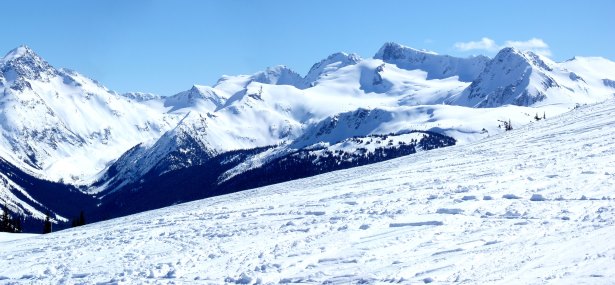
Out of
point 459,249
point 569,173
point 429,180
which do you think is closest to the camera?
point 459,249

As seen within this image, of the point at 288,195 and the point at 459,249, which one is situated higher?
the point at 288,195

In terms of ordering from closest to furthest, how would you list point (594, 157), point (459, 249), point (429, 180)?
point (459, 249) < point (594, 157) < point (429, 180)

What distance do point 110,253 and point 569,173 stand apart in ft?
64.2

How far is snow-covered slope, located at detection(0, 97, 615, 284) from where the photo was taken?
1642 centimetres

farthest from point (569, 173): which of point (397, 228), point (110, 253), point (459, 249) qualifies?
point (110, 253)

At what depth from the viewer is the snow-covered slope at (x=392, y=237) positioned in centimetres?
1642

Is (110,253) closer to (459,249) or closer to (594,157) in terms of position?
(459,249)

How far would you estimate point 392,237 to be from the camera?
2091 cm

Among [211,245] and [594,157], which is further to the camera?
[594,157]

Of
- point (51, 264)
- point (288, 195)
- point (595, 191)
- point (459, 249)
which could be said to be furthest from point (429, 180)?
point (51, 264)

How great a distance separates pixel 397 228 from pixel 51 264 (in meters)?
13.3

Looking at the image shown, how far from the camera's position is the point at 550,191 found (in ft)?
80.8

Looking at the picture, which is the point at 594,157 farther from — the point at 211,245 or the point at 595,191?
the point at 211,245

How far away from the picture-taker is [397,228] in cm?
2231
